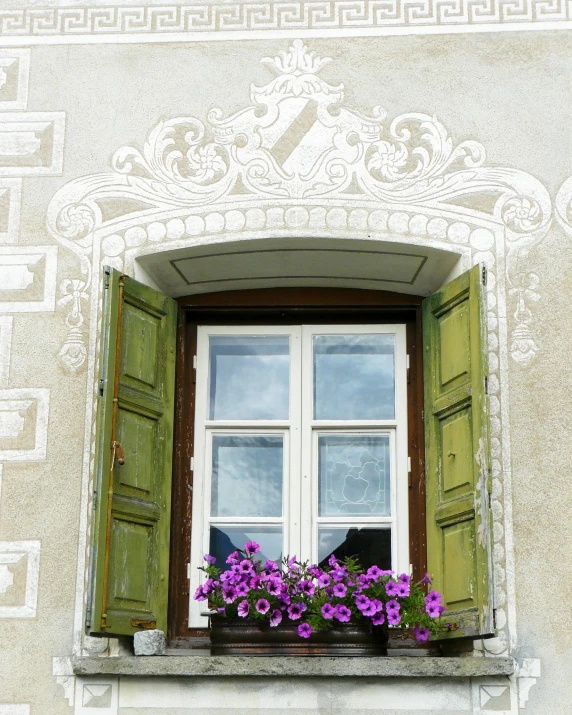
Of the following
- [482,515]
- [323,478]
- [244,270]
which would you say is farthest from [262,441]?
[482,515]

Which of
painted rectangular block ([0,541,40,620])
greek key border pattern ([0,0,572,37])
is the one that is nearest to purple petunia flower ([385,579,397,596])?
painted rectangular block ([0,541,40,620])

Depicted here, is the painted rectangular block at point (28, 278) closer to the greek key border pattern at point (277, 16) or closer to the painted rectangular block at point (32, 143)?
the painted rectangular block at point (32, 143)

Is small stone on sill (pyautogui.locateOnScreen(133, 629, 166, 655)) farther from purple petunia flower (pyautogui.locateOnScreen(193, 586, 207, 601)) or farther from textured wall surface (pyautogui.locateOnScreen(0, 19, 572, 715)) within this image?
purple petunia flower (pyautogui.locateOnScreen(193, 586, 207, 601))

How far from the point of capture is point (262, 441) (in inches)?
254

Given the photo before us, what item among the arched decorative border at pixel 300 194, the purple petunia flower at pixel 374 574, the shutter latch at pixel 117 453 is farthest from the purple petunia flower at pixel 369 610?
the arched decorative border at pixel 300 194

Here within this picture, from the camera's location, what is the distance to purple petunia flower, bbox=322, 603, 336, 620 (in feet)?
18.6

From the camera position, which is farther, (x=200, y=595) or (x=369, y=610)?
(x=200, y=595)

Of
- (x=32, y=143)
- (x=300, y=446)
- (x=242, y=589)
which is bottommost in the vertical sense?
(x=242, y=589)

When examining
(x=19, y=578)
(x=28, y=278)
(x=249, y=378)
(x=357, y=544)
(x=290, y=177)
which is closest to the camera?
(x=19, y=578)

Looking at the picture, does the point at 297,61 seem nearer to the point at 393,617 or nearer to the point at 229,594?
the point at 229,594

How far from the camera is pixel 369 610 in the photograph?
18.7ft

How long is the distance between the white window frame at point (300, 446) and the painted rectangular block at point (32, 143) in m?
1.09

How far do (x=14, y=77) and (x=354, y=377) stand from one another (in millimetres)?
2224

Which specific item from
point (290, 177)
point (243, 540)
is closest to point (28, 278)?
point (290, 177)
